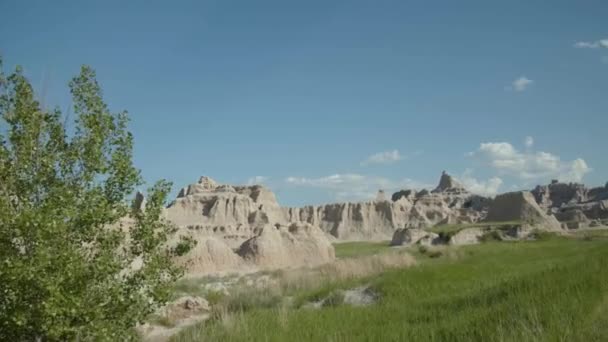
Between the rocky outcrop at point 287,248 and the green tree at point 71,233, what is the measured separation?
4168cm

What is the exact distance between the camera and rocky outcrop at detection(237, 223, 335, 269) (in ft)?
167

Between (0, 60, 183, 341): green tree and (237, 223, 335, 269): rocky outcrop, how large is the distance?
1641 inches

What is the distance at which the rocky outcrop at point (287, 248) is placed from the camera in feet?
167

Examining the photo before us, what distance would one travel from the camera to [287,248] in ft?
176

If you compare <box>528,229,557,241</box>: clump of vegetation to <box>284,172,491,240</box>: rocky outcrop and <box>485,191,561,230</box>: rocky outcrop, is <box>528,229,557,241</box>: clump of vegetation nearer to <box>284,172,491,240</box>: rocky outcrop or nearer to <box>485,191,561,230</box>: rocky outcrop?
<box>485,191,561,230</box>: rocky outcrop

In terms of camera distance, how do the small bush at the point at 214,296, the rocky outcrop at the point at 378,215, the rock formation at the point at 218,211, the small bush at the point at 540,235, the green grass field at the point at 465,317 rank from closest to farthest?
1. the green grass field at the point at 465,317
2. the small bush at the point at 214,296
3. the small bush at the point at 540,235
4. the rock formation at the point at 218,211
5. the rocky outcrop at the point at 378,215

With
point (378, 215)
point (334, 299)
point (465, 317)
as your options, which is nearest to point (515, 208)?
point (378, 215)

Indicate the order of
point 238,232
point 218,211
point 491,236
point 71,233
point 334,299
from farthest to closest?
point 218,211, point 238,232, point 491,236, point 334,299, point 71,233

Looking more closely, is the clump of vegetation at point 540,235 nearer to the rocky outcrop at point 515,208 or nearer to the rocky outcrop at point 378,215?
Result: the rocky outcrop at point 515,208

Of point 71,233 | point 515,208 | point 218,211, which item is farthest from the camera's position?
point 218,211

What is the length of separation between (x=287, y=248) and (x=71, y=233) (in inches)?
1807

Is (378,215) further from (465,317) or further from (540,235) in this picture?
(465,317)

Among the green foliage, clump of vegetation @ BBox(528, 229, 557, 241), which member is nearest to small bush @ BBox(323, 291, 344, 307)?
the green foliage

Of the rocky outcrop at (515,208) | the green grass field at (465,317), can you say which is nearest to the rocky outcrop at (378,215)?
the rocky outcrop at (515,208)
